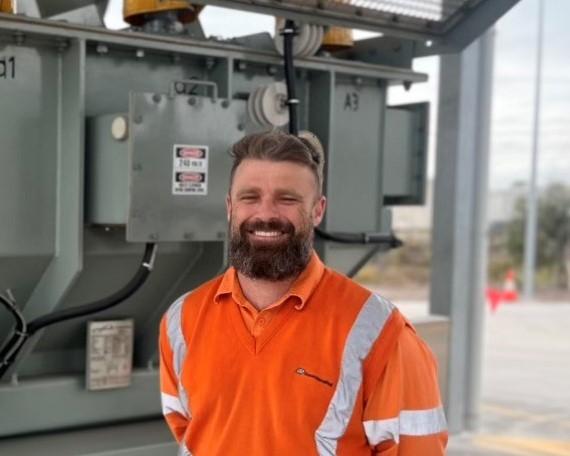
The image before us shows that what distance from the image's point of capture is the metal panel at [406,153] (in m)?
3.79

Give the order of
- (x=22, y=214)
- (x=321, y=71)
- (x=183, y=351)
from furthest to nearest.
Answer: (x=321, y=71) → (x=22, y=214) → (x=183, y=351)

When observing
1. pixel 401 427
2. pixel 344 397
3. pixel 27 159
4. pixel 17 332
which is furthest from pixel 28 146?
pixel 401 427

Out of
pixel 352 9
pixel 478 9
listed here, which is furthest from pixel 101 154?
pixel 478 9

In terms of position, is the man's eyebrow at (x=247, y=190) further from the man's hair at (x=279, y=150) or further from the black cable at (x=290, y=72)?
the black cable at (x=290, y=72)

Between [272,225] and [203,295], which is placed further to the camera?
[203,295]

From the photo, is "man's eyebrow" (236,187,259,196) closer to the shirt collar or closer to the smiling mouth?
the smiling mouth

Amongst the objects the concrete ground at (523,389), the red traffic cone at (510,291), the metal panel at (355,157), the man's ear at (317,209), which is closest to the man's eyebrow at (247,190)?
the man's ear at (317,209)

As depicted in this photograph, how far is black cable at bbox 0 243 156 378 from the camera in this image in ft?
9.53

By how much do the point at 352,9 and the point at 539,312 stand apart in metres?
12.6

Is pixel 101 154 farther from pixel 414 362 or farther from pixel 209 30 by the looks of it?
pixel 414 362

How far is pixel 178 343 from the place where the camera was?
206cm

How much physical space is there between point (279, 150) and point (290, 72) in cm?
138

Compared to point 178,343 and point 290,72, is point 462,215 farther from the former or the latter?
point 178,343

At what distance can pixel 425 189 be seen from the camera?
12.6 ft
